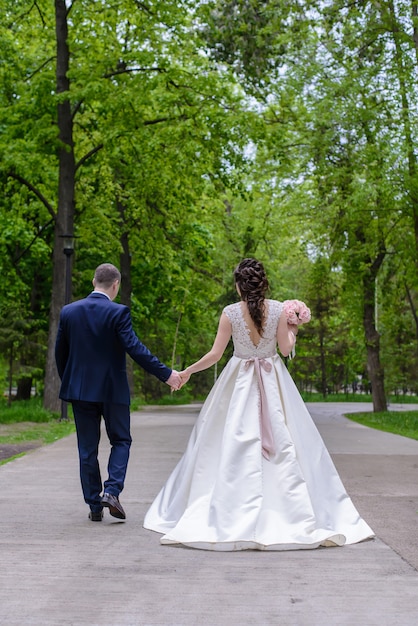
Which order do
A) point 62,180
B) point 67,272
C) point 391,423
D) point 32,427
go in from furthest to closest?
point 391,423
point 62,180
point 67,272
point 32,427

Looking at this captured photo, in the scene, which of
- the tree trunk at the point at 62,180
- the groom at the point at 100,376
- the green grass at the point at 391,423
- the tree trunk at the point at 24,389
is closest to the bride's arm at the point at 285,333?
the groom at the point at 100,376

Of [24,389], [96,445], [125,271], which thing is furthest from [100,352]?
[24,389]

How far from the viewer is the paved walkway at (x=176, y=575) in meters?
4.45

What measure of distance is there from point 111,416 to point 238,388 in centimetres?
107

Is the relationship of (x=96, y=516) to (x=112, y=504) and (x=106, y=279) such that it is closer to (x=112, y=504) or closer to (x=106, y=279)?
(x=112, y=504)

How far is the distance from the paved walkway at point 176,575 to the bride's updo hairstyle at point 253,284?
1.92 meters

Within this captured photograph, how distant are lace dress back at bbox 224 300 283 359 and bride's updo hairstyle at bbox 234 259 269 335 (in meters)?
0.11

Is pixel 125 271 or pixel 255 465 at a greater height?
pixel 125 271

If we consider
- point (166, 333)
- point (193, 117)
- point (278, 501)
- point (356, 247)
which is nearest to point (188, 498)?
point (278, 501)

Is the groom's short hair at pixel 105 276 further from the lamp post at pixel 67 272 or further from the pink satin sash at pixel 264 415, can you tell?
the lamp post at pixel 67 272

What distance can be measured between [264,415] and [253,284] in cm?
105

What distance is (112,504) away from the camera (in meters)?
7.00

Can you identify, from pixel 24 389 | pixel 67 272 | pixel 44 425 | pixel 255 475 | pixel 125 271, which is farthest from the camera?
pixel 24 389

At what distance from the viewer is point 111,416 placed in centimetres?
714
